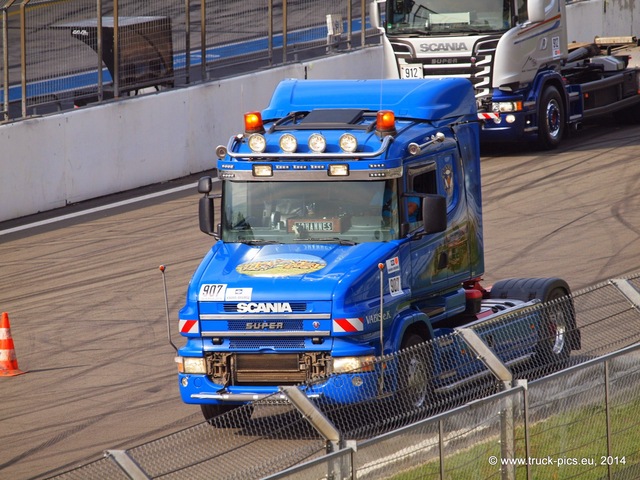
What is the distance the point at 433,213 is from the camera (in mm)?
10133

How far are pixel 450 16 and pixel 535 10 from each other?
144 cm

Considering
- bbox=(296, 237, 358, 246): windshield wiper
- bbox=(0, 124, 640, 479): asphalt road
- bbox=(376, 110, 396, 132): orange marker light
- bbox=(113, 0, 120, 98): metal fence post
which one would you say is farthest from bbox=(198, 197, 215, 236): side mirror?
bbox=(113, 0, 120, 98): metal fence post

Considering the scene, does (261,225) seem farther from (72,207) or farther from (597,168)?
(597,168)

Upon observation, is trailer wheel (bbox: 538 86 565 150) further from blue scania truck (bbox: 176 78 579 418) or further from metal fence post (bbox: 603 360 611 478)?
metal fence post (bbox: 603 360 611 478)

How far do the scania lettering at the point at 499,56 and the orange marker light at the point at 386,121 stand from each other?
36.3 feet

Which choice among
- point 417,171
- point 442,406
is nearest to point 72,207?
point 417,171

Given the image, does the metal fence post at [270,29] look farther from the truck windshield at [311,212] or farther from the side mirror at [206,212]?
the truck windshield at [311,212]

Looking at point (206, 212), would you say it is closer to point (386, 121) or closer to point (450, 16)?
point (386, 121)

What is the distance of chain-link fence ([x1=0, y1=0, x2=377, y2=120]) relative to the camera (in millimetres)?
19344

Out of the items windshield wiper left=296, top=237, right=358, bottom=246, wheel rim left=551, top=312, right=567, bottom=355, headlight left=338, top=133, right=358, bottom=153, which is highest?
headlight left=338, top=133, right=358, bottom=153

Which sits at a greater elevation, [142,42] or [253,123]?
[142,42]

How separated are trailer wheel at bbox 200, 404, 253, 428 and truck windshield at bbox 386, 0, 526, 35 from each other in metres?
12.5

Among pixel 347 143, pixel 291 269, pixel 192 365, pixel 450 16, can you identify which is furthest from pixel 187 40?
pixel 192 365

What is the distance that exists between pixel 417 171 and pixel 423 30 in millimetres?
11591
